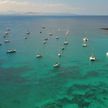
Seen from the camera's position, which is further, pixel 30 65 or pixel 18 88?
pixel 30 65

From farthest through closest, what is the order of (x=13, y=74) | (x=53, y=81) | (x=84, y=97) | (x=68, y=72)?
(x=68, y=72), (x=13, y=74), (x=53, y=81), (x=84, y=97)

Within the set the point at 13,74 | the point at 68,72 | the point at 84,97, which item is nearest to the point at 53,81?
the point at 68,72

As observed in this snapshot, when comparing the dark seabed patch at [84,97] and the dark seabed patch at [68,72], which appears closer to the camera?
the dark seabed patch at [84,97]

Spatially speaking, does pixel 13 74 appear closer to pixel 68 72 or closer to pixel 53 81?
pixel 53 81

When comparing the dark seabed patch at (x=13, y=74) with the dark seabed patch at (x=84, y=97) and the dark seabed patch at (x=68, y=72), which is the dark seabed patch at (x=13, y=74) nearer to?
the dark seabed patch at (x=68, y=72)

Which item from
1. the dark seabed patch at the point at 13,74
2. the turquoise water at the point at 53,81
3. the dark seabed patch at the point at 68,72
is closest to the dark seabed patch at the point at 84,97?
the turquoise water at the point at 53,81

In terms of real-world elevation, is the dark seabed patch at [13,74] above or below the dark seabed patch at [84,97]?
above

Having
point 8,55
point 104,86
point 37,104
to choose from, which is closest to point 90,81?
point 104,86

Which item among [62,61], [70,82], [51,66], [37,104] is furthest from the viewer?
[62,61]

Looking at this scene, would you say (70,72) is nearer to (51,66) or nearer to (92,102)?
(51,66)

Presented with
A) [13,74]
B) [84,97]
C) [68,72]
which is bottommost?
[84,97]

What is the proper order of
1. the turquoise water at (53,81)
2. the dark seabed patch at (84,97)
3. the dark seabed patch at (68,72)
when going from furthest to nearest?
the dark seabed patch at (68,72)
the turquoise water at (53,81)
the dark seabed patch at (84,97)
